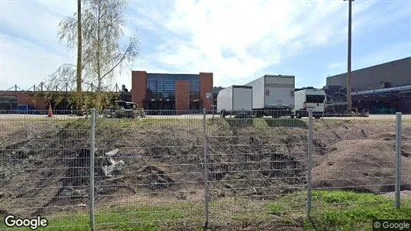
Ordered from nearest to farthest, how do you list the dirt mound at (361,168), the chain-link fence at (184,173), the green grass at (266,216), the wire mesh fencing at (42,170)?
the green grass at (266,216) < the chain-link fence at (184,173) < the wire mesh fencing at (42,170) < the dirt mound at (361,168)

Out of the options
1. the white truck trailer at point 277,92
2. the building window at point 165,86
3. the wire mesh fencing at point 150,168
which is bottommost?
the wire mesh fencing at point 150,168

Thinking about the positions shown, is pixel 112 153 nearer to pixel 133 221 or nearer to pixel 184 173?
pixel 184 173

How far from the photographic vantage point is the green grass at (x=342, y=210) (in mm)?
5754

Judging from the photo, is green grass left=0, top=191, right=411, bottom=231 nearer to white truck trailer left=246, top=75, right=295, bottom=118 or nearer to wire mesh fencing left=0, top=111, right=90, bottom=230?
wire mesh fencing left=0, top=111, right=90, bottom=230

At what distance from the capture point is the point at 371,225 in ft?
18.6

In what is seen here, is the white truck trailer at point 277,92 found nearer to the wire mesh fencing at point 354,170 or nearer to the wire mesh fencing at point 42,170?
the wire mesh fencing at point 354,170

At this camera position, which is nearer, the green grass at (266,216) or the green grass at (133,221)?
the green grass at (133,221)

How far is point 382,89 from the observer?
65.2 meters

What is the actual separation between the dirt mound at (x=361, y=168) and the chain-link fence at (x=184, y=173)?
40 millimetres

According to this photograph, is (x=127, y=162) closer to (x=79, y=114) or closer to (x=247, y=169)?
(x=79, y=114)

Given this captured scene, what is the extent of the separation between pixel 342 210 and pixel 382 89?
68.6 metres

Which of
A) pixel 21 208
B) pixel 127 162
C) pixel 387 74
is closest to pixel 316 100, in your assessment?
pixel 127 162

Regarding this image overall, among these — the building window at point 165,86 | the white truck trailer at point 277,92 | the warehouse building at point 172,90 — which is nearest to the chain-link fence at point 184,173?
the white truck trailer at point 277,92

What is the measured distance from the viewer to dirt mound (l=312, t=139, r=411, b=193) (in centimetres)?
969
